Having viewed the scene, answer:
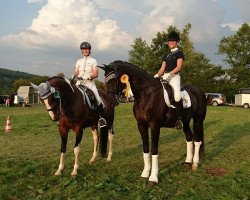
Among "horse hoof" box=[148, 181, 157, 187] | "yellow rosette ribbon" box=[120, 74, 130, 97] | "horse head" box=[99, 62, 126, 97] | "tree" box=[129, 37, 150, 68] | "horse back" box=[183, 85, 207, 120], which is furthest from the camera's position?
"tree" box=[129, 37, 150, 68]

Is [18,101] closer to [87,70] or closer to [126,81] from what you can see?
[87,70]

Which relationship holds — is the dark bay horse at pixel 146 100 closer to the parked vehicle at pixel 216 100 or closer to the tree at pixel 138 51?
the parked vehicle at pixel 216 100

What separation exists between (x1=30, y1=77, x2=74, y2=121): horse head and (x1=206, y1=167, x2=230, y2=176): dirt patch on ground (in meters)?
4.35

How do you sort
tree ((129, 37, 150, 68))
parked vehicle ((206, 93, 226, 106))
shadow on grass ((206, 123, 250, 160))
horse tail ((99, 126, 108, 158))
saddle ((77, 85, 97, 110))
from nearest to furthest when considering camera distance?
saddle ((77, 85, 97, 110)) → horse tail ((99, 126, 108, 158)) → shadow on grass ((206, 123, 250, 160)) → parked vehicle ((206, 93, 226, 106)) → tree ((129, 37, 150, 68))

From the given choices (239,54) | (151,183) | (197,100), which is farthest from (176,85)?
(239,54)

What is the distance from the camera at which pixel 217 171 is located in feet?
31.3

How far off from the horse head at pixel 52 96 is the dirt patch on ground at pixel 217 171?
4.35 metres

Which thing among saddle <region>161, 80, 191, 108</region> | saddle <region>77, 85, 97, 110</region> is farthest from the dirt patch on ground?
saddle <region>77, 85, 97, 110</region>

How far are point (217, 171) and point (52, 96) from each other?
4.88 m

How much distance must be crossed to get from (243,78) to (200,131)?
206ft

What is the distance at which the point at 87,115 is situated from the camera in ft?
31.8

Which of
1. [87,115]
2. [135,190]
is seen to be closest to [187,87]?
[87,115]

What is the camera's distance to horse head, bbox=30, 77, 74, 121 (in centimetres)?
830

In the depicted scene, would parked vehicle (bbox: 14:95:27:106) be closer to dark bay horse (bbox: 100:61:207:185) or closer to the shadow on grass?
the shadow on grass
